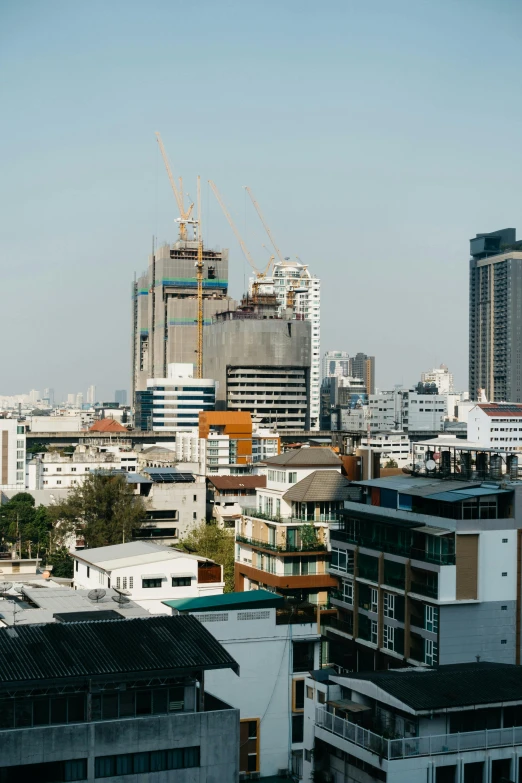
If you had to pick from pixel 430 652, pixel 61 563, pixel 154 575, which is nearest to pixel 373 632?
pixel 430 652

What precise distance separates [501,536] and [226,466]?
74874mm

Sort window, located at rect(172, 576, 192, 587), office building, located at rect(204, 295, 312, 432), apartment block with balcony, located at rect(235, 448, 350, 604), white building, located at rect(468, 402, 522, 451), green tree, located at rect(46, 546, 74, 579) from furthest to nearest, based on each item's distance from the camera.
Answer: office building, located at rect(204, 295, 312, 432) < white building, located at rect(468, 402, 522, 451) < green tree, located at rect(46, 546, 74, 579) < window, located at rect(172, 576, 192, 587) < apartment block with balcony, located at rect(235, 448, 350, 604)

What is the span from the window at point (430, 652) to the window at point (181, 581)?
46.4 feet

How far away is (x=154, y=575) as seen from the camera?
42.8m

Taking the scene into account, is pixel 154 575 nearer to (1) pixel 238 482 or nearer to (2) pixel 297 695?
(2) pixel 297 695

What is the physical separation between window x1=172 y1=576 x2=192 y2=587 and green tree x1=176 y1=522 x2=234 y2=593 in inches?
271

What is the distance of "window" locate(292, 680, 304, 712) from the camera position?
29.6 meters

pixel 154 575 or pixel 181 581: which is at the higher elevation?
pixel 154 575

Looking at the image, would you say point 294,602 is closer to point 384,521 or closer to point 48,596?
point 384,521

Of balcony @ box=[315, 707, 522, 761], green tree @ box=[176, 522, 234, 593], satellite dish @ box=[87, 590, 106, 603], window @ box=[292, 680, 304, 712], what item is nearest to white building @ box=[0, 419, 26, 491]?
green tree @ box=[176, 522, 234, 593]

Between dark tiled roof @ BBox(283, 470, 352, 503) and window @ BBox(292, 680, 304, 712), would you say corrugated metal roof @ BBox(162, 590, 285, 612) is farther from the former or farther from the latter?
dark tiled roof @ BBox(283, 470, 352, 503)

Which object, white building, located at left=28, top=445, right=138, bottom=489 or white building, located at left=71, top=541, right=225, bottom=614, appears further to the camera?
white building, located at left=28, top=445, right=138, bottom=489

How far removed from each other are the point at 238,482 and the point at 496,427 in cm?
8955

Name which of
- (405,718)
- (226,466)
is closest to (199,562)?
(405,718)
